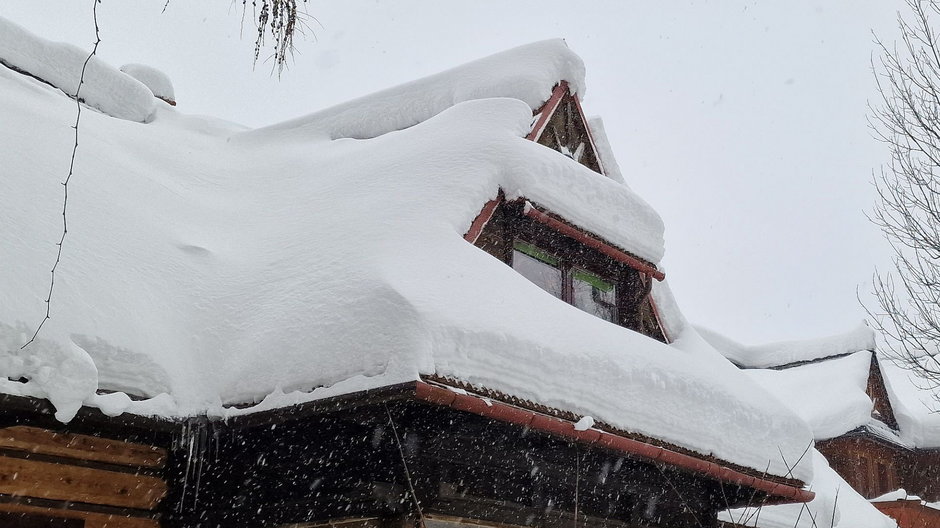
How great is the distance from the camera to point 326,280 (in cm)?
485

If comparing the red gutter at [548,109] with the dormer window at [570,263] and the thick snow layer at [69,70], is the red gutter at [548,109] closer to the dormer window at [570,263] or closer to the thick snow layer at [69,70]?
the dormer window at [570,263]

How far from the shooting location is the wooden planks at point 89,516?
4320 mm

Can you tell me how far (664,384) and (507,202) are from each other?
69.6 inches

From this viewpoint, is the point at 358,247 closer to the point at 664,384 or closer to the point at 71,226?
the point at 71,226

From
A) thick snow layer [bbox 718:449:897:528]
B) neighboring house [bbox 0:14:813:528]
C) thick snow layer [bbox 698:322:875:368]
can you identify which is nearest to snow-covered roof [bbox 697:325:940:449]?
thick snow layer [bbox 698:322:875:368]

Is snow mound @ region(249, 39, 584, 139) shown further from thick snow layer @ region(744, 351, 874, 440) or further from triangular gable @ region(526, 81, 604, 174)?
thick snow layer @ region(744, 351, 874, 440)

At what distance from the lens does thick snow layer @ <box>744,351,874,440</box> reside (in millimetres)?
16031

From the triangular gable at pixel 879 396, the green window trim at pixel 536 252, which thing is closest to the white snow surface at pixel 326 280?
the green window trim at pixel 536 252

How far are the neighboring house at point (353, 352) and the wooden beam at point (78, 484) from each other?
0.5 inches

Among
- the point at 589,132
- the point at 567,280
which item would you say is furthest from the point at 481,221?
the point at 589,132

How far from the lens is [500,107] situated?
675 centimetres

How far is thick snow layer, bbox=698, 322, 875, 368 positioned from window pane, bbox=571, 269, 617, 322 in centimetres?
1089

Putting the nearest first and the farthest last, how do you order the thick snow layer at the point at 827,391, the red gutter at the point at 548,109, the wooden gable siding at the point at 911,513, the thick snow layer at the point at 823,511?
the red gutter at the point at 548,109 → the thick snow layer at the point at 823,511 → the wooden gable siding at the point at 911,513 → the thick snow layer at the point at 827,391

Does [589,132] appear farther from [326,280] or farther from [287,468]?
[287,468]
